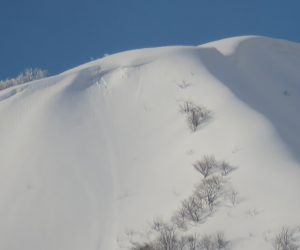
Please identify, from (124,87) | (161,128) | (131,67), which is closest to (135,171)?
(161,128)

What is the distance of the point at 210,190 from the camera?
68.1 feet

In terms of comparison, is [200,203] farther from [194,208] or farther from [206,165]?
[206,165]

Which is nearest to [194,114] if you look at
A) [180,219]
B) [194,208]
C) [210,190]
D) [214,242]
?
[210,190]

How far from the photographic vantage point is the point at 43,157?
83.4ft

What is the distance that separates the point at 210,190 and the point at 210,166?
4.67 feet

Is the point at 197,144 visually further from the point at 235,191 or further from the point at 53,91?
the point at 53,91

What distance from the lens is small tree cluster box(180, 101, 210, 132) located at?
25109mm

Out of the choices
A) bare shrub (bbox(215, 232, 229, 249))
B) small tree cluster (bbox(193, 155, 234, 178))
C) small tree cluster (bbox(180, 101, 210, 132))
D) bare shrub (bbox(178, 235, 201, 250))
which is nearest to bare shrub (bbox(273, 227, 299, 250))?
bare shrub (bbox(215, 232, 229, 249))

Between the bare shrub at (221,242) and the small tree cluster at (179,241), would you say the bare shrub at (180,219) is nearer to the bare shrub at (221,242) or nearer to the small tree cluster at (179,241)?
the small tree cluster at (179,241)

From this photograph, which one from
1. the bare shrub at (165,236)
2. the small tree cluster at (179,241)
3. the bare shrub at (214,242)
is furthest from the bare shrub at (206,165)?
the bare shrub at (214,242)

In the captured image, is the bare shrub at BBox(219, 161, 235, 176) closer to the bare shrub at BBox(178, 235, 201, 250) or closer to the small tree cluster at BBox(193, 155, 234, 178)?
the small tree cluster at BBox(193, 155, 234, 178)

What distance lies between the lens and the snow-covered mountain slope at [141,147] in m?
20.2

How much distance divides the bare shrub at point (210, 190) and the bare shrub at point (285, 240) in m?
3.27

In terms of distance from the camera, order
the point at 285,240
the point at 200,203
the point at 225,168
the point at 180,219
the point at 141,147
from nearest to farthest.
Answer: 1. the point at 285,240
2. the point at 180,219
3. the point at 200,203
4. the point at 225,168
5. the point at 141,147
